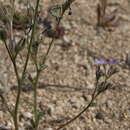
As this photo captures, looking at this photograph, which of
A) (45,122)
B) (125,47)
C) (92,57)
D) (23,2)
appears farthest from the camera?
(23,2)

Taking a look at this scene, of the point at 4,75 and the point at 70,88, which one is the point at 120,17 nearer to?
the point at 70,88

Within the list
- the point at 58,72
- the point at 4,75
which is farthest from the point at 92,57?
the point at 4,75

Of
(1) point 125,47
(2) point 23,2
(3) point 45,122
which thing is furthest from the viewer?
(2) point 23,2

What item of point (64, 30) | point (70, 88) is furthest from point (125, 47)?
point (70, 88)

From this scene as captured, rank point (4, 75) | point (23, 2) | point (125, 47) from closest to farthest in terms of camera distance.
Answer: point (4, 75) → point (125, 47) → point (23, 2)

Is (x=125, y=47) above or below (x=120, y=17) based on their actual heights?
below

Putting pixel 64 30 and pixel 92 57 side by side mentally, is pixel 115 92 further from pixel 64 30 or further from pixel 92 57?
pixel 64 30

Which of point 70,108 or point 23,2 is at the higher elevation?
point 23,2

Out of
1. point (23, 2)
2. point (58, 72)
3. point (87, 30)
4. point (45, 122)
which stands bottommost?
point (45, 122)

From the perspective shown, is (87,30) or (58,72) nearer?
(58,72)
